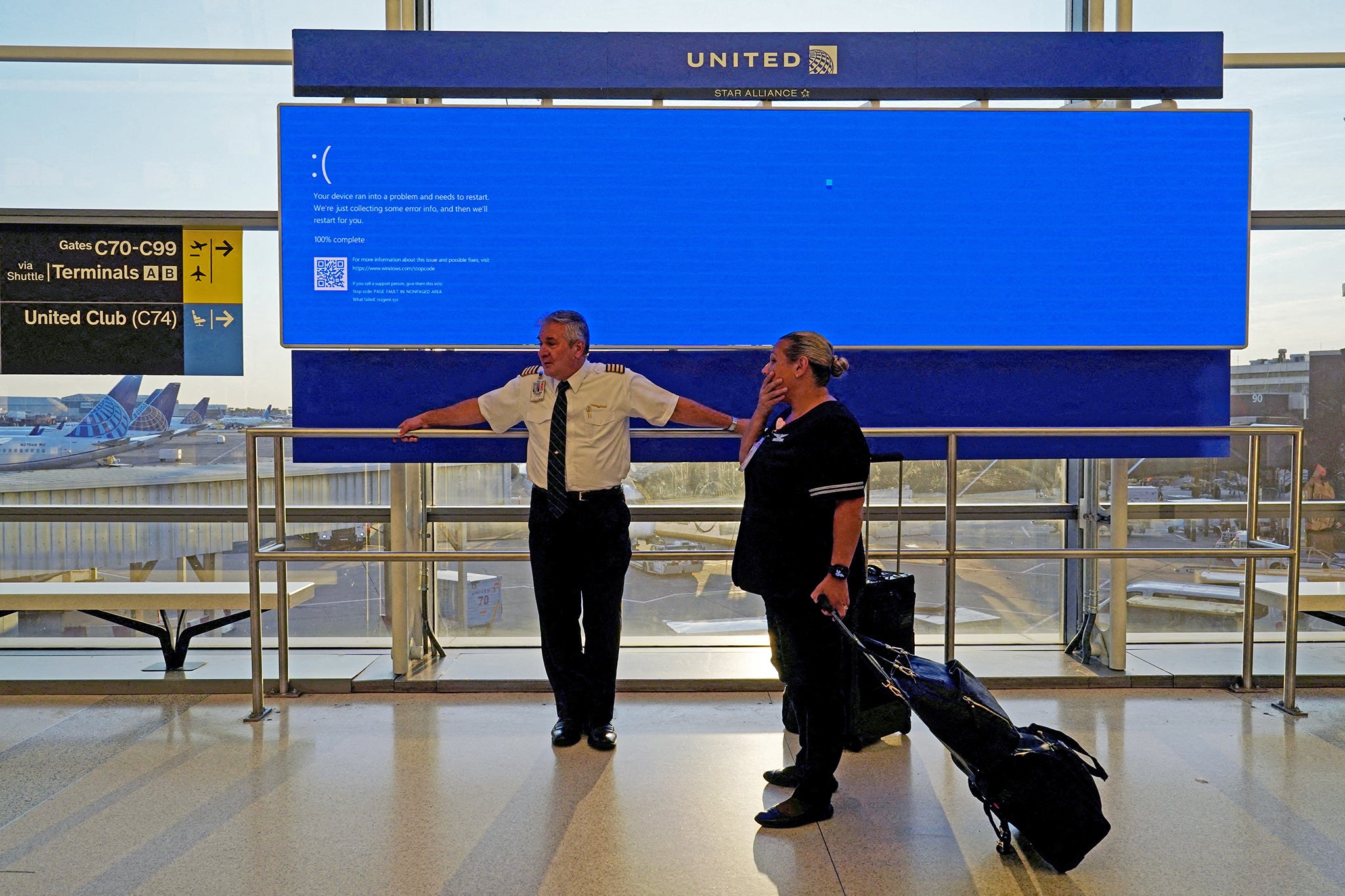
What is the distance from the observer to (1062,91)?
13.1 ft

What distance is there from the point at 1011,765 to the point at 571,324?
199cm

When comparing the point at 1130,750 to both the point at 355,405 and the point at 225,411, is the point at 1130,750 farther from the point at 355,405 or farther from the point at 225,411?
the point at 225,411

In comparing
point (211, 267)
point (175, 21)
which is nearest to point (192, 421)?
point (211, 267)

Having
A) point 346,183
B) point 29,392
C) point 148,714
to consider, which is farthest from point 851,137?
point 29,392

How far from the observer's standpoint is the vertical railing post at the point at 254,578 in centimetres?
363

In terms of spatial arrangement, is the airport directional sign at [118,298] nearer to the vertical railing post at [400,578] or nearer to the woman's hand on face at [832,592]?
the vertical railing post at [400,578]

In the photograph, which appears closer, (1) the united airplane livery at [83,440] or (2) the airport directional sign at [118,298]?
(2) the airport directional sign at [118,298]

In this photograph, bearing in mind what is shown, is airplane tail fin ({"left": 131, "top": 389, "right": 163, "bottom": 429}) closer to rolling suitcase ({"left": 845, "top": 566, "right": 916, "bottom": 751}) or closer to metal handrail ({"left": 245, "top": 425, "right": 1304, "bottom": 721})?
metal handrail ({"left": 245, "top": 425, "right": 1304, "bottom": 721})

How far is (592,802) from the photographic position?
9.33 ft

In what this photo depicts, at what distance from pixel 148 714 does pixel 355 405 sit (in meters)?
1.47

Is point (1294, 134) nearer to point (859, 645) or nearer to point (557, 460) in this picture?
point (859, 645)

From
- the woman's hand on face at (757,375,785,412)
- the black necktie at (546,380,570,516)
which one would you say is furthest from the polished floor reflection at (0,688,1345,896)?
the woman's hand on face at (757,375,785,412)

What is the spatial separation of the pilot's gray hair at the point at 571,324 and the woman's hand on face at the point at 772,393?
2.67 feet

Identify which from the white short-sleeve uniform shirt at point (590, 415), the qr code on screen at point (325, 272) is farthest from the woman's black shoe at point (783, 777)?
the qr code on screen at point (325, 272)
